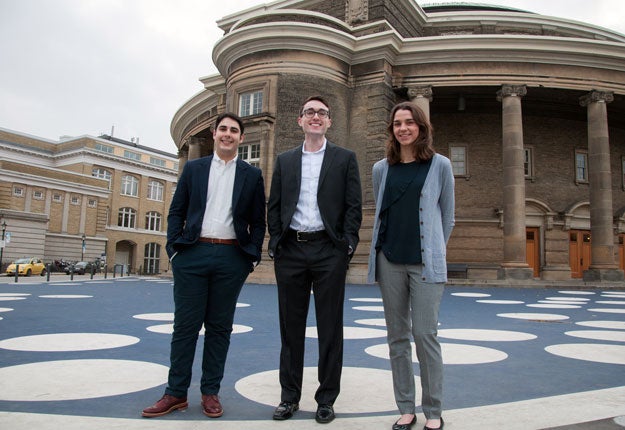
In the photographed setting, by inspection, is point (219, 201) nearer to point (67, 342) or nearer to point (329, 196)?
point (329, 196)

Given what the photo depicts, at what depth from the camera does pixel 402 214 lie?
10.9ft

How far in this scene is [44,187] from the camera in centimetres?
4878

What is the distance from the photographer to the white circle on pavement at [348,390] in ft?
10.9

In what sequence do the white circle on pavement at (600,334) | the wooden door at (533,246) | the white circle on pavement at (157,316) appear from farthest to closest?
1. the wooden door at (533,246)
2. the white circle on pavement at (157,316)
3. the white circle on pavement at (600,334)

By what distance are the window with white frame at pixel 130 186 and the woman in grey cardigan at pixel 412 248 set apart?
65.7 m

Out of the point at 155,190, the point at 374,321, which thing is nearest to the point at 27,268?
the point at 374,321

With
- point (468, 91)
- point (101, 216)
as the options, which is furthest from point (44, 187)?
point (468, 91)

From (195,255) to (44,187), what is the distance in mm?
52340

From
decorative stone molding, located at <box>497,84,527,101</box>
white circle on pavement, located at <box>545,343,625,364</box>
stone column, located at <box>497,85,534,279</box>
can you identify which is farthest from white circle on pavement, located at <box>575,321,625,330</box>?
decorative stone molding, located at <box>497,84,527,101</box>

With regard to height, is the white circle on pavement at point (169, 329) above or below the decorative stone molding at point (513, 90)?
below

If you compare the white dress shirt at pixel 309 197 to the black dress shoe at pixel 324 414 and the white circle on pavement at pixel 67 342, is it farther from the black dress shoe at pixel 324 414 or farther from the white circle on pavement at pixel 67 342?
the white circle on pavement at pixel 67 342

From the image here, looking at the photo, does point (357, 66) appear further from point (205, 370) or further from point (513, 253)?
point (205, 370)

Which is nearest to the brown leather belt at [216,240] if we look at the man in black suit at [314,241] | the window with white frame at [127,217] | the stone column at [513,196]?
the man in black suit at [314,241]

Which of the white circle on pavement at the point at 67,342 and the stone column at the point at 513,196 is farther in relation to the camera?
the stone column at the point at 513,196
